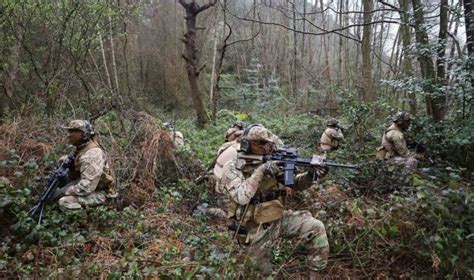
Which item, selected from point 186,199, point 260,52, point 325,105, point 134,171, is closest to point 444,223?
point 186,199

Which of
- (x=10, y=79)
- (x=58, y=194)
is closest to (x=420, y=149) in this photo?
(x=58, y=194)

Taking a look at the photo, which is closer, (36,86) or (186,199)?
(186,199)

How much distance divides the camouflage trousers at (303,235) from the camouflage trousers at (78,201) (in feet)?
7.24

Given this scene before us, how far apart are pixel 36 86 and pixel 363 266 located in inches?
290

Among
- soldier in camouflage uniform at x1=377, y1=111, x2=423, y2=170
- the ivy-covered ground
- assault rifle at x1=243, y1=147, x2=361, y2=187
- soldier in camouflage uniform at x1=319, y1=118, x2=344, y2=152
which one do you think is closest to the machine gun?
assault rifle at x1=243, y1=147, x2=361, y2=187

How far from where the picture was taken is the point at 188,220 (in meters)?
5.43

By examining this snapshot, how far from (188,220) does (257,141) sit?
213 cm

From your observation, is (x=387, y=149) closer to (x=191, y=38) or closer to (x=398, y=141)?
(x=398, y=141)

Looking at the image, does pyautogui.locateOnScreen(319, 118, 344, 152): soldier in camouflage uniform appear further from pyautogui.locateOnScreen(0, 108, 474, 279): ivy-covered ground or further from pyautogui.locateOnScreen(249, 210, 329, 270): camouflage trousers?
pyautogui.locateOnScreen(249, 210, 329, 270): camouflage trousers

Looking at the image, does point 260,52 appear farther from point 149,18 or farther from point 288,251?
point 288,251

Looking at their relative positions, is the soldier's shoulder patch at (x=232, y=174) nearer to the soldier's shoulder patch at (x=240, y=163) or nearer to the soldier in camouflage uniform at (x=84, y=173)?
the soldier's shoulder patch at (x=240, y=163)

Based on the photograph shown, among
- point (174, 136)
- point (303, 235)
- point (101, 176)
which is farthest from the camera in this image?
point (174, 136)

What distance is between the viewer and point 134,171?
20.5 ft

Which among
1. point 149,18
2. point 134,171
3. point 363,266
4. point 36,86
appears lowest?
point 363,266
